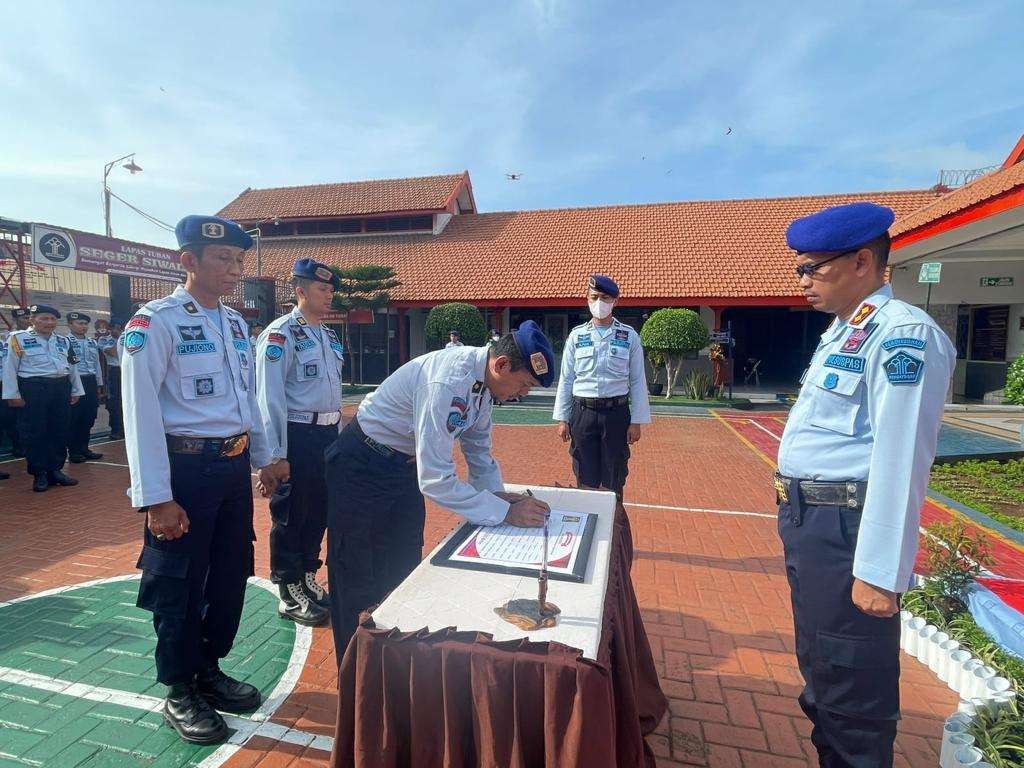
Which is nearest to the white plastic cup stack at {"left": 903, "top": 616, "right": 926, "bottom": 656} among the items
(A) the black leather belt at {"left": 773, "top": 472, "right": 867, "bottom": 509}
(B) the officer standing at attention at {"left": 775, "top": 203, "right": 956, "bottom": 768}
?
(B) the officer standing at attention at {"left": 775, "top": 203, "right": 956, "bottom": 768}

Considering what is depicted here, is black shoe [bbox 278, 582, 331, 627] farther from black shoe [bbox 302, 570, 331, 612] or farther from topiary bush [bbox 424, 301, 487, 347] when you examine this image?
topiary bush [bbox 424, 301, 487, 347]

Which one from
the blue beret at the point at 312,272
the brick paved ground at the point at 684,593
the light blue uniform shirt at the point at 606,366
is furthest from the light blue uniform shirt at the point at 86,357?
the light blue uniform shirt at the point at 606,366

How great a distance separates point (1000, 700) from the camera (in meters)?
2.23

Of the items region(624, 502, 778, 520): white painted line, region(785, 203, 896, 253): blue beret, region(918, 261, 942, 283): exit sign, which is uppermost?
region(918, 261, 942, 283): exit sign

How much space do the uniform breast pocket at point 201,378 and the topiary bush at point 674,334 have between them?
462 inches

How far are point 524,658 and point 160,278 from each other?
42.6 feet

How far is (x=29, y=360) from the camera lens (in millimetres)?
6156

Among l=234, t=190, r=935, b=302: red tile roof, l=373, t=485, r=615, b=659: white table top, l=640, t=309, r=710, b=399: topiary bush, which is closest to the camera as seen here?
l=373, t=485, r=615, b=659: white table top

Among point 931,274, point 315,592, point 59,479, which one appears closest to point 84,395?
point 59,479

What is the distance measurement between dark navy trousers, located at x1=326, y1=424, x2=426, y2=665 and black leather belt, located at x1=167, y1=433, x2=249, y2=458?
43cm

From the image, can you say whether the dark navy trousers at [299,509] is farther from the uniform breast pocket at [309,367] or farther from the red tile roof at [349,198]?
the red tile roof at [349,198]

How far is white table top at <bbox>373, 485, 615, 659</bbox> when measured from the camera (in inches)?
57.1

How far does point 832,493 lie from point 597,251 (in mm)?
16662

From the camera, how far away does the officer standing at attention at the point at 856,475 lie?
4.98 ft
